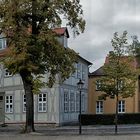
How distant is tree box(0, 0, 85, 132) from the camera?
30375 mm

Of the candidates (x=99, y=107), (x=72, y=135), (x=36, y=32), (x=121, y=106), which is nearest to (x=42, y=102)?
(x=36, y=32)

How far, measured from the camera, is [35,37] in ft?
102

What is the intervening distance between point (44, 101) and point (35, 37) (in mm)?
13354

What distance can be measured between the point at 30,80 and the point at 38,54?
2064mm

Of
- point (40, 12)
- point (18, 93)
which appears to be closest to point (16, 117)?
point (18, 93)

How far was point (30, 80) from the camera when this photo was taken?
105 ft

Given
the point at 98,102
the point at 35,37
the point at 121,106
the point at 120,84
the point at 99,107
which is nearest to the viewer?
the point at 35,37

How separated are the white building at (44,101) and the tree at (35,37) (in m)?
8.62

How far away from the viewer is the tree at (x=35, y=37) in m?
30.4

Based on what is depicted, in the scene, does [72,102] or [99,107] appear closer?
[72,102]

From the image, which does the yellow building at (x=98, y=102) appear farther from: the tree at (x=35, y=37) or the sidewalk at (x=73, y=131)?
the tree at (x=35, y=37)

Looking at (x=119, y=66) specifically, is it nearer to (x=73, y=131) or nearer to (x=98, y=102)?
(x=73, y=131)

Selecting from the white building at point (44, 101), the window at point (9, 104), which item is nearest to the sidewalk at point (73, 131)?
the white building at point (44, 101)

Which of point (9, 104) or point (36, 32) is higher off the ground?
point (36, 32)
